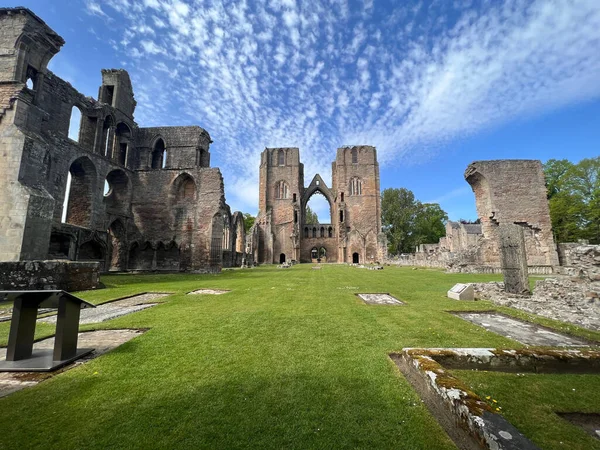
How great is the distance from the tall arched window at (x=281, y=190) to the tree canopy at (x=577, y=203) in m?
34.6

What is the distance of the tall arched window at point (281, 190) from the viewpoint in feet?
155

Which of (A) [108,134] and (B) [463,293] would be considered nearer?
Result: (B) [463,293]

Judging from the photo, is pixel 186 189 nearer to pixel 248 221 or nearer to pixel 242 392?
pixel 242 392

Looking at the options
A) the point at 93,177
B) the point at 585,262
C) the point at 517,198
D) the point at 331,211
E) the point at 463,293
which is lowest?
the point at 463,293

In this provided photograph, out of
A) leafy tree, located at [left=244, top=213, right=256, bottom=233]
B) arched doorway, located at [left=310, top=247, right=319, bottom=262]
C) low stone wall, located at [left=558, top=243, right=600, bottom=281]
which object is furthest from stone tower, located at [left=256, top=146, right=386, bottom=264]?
low stone wall, located at [left=558, top=243, right=600, bottom=281]

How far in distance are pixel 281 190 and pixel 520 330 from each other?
145ft

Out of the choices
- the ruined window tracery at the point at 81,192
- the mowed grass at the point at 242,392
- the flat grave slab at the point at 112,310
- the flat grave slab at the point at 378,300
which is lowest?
the mowed grass at the point at 242,392

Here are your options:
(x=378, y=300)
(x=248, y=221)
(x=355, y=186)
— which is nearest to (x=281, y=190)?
(x=355, y=186)

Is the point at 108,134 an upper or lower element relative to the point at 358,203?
upper

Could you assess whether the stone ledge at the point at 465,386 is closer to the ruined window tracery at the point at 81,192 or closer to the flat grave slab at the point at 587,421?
the flat grave slab at the point at 587,421

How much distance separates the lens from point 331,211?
163ft

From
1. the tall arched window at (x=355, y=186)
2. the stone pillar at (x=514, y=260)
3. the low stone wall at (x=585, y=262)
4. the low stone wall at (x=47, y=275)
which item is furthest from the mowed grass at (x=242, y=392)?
the tall arched window at (x=355, y=186)

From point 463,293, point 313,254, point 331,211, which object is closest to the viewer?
point 463,293

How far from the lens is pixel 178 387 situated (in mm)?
2570
